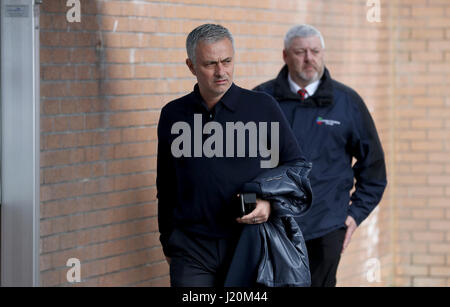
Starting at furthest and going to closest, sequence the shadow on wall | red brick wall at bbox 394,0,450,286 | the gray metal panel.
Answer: red brick wall at bbox 394,0,450,286 < the shadow on wall < the gray metal panel

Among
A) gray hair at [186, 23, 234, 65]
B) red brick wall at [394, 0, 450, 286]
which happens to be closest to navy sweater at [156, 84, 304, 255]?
gray hair at [186, 23, 234, 65]

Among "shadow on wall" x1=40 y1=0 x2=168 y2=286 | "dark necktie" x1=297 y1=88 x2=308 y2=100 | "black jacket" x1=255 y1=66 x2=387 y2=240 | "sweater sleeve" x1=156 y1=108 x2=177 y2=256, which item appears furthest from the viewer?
"dark necktie" x1=297 y1=88 x2=308 y2=100

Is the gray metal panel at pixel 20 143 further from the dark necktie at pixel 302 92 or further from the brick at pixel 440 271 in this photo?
the brick at pixel 440 271

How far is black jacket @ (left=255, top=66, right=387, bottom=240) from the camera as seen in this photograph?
505cm

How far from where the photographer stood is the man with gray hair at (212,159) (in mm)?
3949

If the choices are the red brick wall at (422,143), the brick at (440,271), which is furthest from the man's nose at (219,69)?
the brick at (440,271)

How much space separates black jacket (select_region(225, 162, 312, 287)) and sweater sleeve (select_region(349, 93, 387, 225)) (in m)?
1.31

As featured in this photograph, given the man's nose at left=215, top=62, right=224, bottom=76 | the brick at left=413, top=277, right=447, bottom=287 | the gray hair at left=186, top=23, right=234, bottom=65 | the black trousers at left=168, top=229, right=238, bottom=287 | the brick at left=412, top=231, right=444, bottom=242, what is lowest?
the brick at left=413, top=277, right=447, bottom=287

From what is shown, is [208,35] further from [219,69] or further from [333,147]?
[333,147]

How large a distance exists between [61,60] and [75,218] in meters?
0.82

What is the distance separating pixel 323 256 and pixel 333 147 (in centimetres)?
62

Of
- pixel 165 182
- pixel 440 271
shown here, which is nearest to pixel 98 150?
pixel 165 182

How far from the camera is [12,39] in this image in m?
4.40

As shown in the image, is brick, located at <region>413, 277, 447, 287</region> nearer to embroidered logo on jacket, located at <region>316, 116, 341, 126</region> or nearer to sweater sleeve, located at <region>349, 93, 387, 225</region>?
sweater sleeve, located at <region>349, 93, 387, 225</region>
